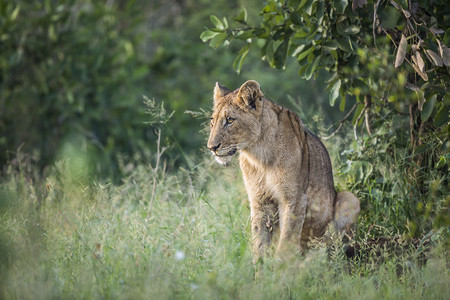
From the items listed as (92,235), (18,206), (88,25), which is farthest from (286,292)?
(88,25)

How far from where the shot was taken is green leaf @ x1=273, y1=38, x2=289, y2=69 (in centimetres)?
527

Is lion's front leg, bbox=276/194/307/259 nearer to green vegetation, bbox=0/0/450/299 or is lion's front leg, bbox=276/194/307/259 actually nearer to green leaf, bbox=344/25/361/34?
green vegetation, bbox=0/0/450/299

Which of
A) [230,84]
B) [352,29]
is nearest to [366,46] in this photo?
[352,29]

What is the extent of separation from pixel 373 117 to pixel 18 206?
327 cm

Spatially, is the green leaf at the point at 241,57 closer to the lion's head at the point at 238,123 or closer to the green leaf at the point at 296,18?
the green leaf at the point at 296,18

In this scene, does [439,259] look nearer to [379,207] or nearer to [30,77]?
[379,207]

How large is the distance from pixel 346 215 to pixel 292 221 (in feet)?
1.71

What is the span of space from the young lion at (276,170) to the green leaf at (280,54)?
64 cm

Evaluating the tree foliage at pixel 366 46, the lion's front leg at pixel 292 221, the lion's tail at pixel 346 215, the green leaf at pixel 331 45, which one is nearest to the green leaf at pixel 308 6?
the tree foliage at pixel 366 46

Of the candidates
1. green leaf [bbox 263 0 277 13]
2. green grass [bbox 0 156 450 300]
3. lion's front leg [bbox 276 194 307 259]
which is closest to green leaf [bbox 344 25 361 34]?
green leaf [bbox 263 0 277 13]

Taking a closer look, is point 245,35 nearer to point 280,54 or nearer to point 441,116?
point 280,54

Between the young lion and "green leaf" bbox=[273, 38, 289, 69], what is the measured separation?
0.64 m

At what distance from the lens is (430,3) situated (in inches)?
187

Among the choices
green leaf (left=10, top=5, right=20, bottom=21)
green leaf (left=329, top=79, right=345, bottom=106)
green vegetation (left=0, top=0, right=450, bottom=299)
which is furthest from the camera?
green leaf (left=10, top=5, right=20, bottom=21)
